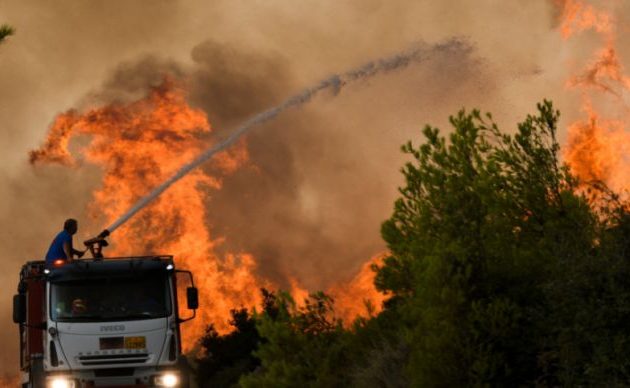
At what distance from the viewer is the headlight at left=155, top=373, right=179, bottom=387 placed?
2172 centimetres

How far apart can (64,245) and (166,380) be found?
127 inches

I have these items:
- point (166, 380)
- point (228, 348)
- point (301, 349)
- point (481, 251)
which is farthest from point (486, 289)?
point (228, 348)

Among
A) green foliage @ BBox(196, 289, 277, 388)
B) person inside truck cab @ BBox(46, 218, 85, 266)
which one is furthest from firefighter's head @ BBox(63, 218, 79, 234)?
green foliage @ BBox(196, 289, 277, 388)

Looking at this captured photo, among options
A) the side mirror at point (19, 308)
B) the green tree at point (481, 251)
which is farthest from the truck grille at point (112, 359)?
the green tree at point (481, 251)

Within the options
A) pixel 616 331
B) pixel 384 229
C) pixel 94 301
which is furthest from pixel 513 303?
pixel 94 301

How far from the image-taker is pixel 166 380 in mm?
21734

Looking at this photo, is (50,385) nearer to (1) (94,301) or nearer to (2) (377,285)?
(1) (94,301)

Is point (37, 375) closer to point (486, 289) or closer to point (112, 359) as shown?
point (112, 359)

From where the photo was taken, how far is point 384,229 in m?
17.7

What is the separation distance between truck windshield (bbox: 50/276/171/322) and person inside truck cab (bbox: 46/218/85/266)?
28.1 inches

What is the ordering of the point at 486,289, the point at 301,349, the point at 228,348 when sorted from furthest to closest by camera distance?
the point at 228,348 → the point at 301,349 → the point at 486,289

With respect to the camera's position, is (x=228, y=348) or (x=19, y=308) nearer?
(x=19, y=308)

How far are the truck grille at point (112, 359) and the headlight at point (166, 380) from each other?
47cm

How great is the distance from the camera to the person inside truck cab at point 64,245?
21.8 m
